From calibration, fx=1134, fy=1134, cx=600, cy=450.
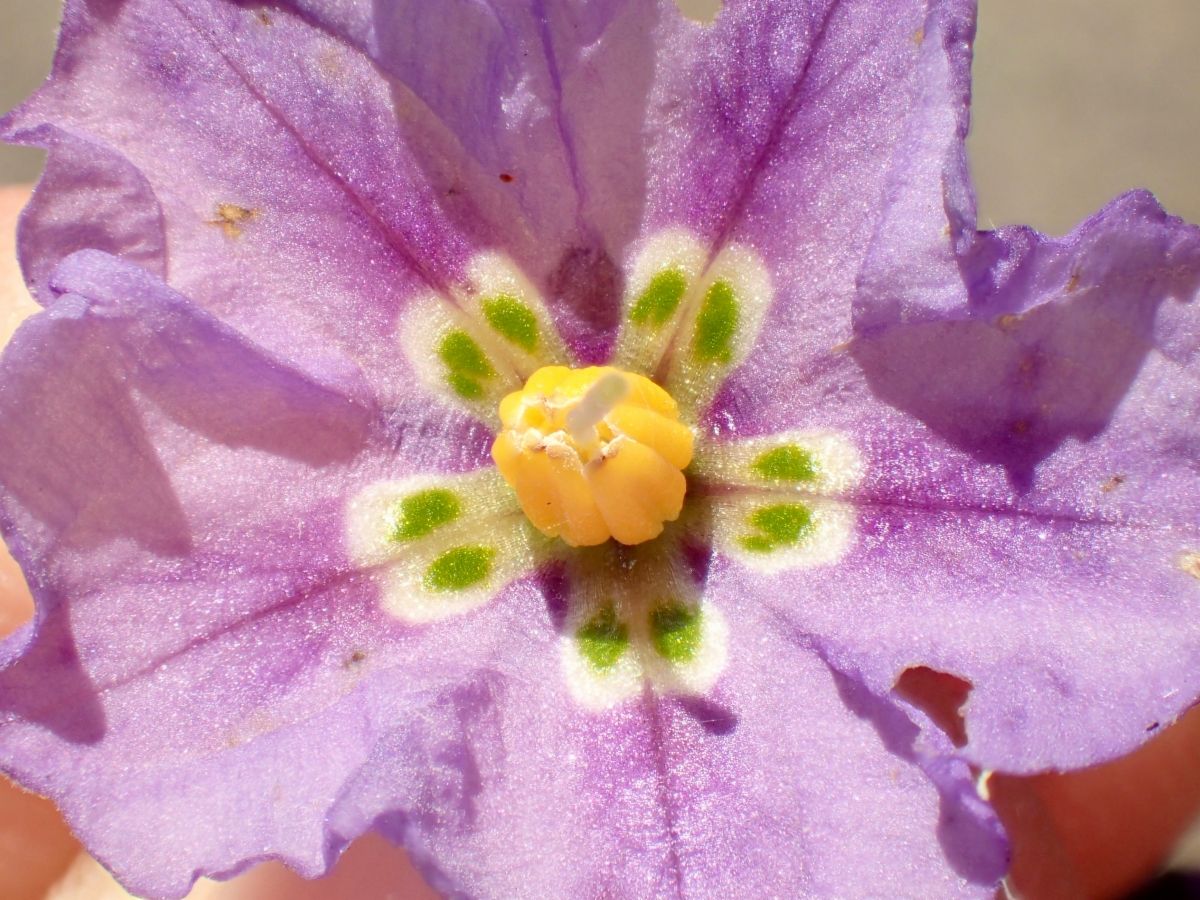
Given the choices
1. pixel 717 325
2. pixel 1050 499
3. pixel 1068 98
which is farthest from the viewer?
pixel 1068 98

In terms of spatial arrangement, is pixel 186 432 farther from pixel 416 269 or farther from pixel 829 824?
pixel 829 824

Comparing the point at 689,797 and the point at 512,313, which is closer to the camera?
the point at 689,797

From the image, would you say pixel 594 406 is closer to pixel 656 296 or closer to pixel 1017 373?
pixel 656 296

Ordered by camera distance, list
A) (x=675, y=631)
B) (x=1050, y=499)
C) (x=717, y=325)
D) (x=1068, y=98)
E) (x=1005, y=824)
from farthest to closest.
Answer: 1. (x=1068, y=98)
2. (x=1005, y=824)
3. (x=717, y=325)
4. (x=675, y=631)
5. (x=1050, y=499)

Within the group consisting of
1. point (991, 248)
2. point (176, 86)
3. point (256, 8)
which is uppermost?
point (991, 248)

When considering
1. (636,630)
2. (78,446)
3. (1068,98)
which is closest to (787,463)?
(636,630)

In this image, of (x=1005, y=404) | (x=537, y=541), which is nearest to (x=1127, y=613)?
(x=1005, y=404)

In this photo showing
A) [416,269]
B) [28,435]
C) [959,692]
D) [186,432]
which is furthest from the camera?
[959,692]

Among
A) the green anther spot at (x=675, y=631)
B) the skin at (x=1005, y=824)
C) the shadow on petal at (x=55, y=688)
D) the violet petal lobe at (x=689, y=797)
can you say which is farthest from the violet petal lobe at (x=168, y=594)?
the skin at (x=1005, y=824)
